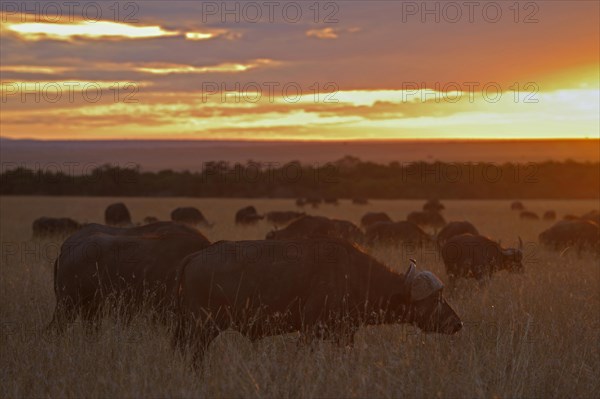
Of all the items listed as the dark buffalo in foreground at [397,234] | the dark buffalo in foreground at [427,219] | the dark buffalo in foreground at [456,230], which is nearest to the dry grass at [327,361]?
the dark buffalo in foreground at [456,230]

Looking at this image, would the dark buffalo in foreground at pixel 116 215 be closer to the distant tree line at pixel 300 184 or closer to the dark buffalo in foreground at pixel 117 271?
the dark buffalo in foreground at pixel 117 271

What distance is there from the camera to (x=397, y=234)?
22.7 m

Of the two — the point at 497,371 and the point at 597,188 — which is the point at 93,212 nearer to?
the point at 497,371

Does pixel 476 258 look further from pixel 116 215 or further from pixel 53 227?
pixel 116 215

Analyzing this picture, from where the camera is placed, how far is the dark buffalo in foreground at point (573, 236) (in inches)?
861

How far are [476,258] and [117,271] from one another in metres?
8.31

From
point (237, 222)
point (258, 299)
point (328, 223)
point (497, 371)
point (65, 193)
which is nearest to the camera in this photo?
point (497, 371)

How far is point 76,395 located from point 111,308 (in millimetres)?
3180

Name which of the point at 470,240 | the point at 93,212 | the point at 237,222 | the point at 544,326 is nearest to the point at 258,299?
the point at 544,326

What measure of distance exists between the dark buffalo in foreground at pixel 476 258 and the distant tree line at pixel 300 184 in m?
56.4

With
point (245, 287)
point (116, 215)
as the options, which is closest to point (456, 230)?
point (245, 287)

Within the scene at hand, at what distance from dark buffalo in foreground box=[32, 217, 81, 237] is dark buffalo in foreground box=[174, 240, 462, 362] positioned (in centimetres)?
1912

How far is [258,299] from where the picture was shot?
8562 mm

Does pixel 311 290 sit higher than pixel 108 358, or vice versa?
pixel 311 290
